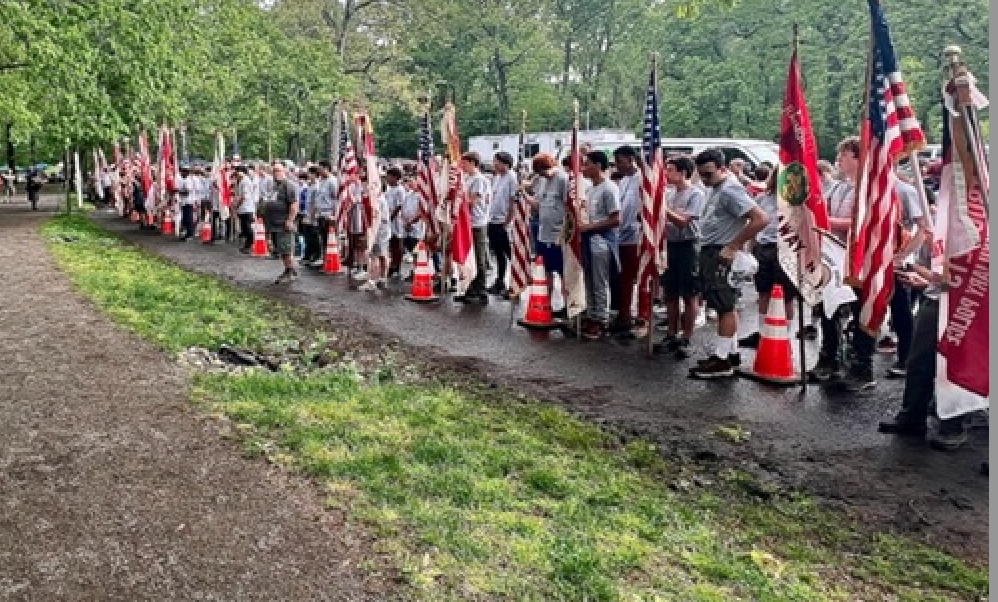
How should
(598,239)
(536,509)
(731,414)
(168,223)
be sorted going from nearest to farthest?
(536,509), (731,414), (598,239), (168,223)

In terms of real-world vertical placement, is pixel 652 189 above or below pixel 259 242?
above

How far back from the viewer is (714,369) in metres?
8.12

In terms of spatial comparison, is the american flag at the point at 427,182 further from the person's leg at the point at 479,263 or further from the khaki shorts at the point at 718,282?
the khaki shorts at the point at 718,282

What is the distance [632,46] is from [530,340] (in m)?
A: 48.4

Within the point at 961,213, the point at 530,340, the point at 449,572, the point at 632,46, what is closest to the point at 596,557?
the point at 449,572

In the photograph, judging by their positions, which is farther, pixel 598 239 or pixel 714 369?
pixel 598 239

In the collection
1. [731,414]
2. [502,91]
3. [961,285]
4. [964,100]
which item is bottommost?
[731,414]

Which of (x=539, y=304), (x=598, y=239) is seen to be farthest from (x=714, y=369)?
(x=539, y=304)

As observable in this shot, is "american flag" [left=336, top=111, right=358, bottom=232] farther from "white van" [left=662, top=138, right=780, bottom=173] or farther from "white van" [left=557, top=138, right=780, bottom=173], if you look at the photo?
"white van" [left=662, top=138, right=780, bottom=173]

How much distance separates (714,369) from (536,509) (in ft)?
12.1

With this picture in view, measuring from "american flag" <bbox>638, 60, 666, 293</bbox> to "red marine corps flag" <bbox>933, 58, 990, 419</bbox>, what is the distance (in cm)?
331

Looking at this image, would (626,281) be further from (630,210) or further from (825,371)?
(825,371)

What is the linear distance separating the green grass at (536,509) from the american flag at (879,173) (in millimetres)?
2251

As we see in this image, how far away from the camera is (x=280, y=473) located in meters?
5.39
